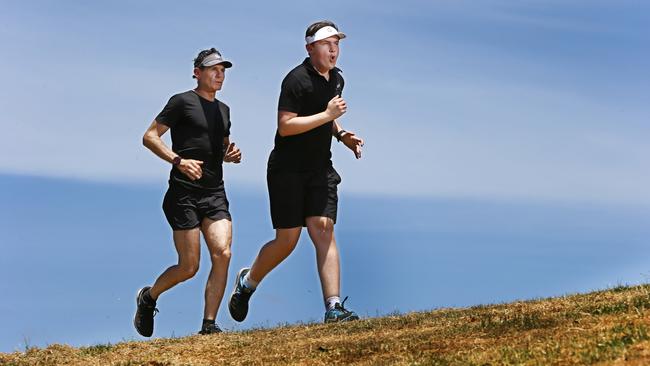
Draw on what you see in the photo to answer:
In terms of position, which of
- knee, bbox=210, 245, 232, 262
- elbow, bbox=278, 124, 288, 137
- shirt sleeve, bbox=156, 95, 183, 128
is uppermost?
shirt sleeve, bbox=156, 95, 183, 128

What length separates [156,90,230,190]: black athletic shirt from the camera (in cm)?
1389

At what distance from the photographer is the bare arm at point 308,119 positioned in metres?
13.1

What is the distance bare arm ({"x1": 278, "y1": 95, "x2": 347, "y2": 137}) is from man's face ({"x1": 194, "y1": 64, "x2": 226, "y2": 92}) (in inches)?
48.9

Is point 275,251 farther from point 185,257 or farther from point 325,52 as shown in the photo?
point 325,52

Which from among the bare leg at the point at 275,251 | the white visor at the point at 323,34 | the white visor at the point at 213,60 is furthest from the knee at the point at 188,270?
the white visor at the point at 323,34

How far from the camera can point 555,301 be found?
13.1 meters

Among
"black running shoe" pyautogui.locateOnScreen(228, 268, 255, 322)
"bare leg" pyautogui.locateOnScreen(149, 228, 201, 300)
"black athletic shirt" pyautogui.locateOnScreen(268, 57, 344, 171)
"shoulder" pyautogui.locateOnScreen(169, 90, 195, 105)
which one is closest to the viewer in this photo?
"black athletic shirt" pyautogui.locateOnScreen(268, 57, 344, 171)

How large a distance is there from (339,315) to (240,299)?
1.73 metres

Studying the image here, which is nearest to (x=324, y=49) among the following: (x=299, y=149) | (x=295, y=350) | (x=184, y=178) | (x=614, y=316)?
(x=299, y=149)

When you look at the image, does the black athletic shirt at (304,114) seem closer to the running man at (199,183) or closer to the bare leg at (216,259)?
the running man at (199,183)

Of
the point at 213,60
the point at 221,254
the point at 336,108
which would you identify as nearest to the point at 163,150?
the point at 213,60

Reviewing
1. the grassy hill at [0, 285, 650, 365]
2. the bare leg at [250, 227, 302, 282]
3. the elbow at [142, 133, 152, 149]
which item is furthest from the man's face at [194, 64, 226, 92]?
the grassy hill at [0, 285, 650, 365]

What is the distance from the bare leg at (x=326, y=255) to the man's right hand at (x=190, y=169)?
1.47m

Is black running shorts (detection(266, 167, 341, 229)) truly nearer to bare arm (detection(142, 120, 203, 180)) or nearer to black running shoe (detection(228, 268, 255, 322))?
bare arm (detection(142, 120, 203, 180))
